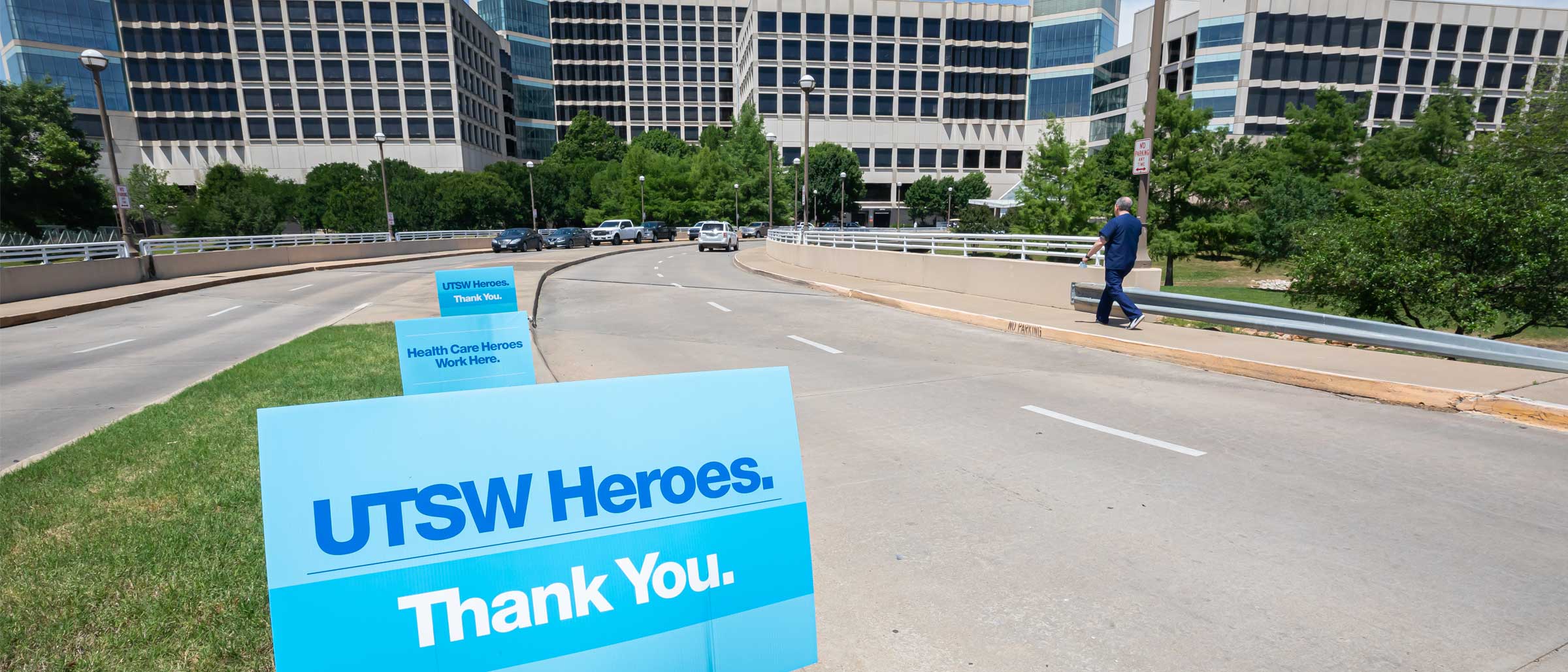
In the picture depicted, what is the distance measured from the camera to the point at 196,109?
87125 millimetres

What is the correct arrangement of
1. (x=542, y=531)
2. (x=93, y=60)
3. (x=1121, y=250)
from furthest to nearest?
(x=93, y=60)
(x=1121, y=250)
(x=542, y=531)

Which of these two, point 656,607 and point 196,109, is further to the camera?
point 196,109

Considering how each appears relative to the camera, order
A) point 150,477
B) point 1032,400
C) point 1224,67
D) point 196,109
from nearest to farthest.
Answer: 1. point 150,477
2. point 1032,400
3. point 1224,67
4. point 196,109

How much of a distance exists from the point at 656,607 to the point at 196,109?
113m

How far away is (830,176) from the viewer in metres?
90.1

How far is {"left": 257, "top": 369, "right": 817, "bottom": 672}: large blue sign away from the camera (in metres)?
1.70

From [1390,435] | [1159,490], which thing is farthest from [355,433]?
[1390,435]

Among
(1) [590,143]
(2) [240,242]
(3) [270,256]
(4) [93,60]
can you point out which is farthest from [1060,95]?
(4) [93,60]

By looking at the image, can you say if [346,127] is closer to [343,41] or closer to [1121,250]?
[343,41]

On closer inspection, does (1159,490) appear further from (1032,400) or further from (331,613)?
(331,613)

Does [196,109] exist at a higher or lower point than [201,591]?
higher

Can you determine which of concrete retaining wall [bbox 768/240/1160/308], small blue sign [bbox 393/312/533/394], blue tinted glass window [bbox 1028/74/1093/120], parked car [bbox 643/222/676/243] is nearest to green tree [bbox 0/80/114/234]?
parked car [bbox 643/222/676/243]

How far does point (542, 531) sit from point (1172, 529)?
3.97m

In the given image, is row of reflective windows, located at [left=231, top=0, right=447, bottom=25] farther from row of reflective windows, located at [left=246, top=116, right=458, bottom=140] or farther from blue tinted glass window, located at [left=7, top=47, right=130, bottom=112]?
blue tinted glass window, located at [left=7, top=47, right=130, bottom=112]
